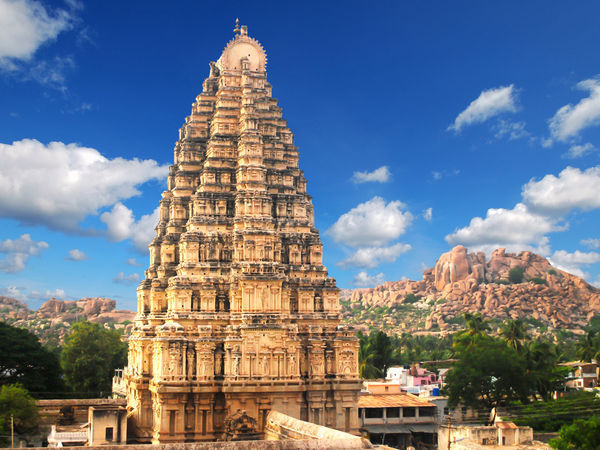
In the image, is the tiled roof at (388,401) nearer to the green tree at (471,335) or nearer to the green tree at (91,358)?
the green tree at (471,335)

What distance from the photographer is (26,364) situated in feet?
140

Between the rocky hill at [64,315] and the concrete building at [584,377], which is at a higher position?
the rocky hill at [64,315]

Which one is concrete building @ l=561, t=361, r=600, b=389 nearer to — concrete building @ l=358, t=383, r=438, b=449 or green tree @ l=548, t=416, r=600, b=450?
concrete building @ l=358, t=383, r=438, b=449

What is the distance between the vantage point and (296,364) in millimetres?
32031

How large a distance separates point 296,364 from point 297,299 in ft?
13.5

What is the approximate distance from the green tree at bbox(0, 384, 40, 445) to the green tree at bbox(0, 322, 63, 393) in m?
11.0

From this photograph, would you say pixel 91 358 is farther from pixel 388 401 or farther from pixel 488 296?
pixel 488 296

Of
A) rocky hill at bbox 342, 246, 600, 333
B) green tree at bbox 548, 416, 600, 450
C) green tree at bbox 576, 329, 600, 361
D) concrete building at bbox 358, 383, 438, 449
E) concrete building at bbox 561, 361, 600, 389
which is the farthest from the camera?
rocky hill at bbox 342, 246, 600, 333

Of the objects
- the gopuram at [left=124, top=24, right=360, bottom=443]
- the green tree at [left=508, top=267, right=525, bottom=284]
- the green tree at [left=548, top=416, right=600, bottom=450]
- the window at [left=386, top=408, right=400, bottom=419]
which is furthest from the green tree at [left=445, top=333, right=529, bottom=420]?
the green tree at [left=508, top=267, right=525, bottom=284]

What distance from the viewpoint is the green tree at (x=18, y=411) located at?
28891 mm

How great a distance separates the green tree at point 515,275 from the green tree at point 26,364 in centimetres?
13338

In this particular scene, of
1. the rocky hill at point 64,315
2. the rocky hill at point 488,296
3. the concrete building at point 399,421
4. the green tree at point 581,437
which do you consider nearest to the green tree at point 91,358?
the concrete building at point 399,421

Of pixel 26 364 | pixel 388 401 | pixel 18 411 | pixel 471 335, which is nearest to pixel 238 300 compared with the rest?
pixel 18 411

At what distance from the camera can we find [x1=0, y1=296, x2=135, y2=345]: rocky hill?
504 ft
